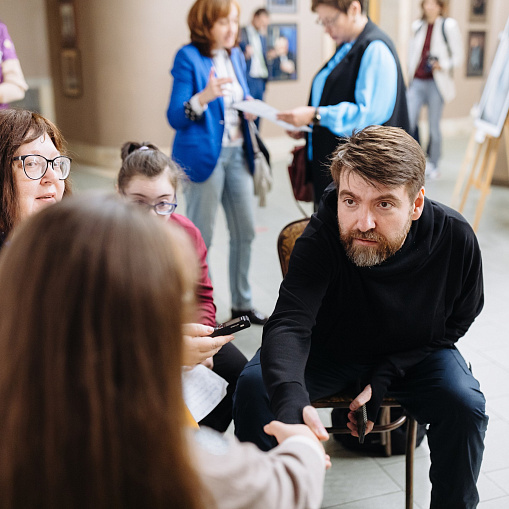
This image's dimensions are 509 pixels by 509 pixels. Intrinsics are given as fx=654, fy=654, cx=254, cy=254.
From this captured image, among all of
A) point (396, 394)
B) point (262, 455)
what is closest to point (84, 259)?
point (262, 455)

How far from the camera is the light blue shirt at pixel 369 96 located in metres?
2.88

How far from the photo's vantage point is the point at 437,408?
1.79 metres

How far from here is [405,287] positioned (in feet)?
6.19

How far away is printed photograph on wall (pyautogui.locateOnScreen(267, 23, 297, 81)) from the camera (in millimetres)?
8648

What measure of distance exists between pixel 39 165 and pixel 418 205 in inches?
44.0

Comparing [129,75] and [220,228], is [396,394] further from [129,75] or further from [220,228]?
[129,75]

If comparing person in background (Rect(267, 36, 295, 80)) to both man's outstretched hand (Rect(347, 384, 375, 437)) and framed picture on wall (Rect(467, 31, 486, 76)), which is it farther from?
man's outstretched hand (Rect(347, 384, 375, 437))

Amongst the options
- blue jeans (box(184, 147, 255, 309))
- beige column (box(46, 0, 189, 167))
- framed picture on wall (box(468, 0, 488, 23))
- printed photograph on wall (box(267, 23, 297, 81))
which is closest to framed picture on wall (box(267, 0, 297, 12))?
printed photograph on wall (box(267, 23, 297, 81))

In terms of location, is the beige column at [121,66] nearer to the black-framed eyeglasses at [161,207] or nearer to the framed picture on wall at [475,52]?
the framed picture on wall at [475,52]

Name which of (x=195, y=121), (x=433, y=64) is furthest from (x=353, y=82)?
(x=433, y=64)

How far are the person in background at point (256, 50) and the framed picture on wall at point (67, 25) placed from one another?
2276mm

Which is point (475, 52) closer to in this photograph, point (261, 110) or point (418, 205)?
point (261, 110)

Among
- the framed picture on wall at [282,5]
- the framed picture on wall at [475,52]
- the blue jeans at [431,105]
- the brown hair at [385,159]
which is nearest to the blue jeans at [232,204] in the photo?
the brown hair at [385,159]

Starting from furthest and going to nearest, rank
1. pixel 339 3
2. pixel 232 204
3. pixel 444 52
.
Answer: pixel 444 52, pixel 232 204, pixel 339 3
